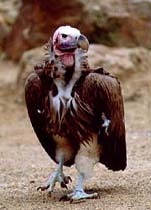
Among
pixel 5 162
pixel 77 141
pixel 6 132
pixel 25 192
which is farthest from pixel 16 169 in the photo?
pixel 6 132

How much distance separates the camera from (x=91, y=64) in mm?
10359

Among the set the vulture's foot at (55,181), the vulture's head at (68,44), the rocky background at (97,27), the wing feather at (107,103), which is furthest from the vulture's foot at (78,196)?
the rocky background at (97,27)

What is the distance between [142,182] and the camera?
5.56m

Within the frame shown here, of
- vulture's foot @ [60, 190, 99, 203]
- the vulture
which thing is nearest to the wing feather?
the vulture

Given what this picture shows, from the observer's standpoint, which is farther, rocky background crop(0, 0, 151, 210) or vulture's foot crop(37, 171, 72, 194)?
rocky background crop(0, 0, 151, 210)

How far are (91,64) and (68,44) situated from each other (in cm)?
545

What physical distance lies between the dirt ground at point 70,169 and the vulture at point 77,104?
234 mm

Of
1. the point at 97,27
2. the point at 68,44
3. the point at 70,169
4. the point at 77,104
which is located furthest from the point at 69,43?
the point at 97,27

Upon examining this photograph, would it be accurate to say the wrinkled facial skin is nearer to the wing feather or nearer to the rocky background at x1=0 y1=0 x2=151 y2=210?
the wing feather

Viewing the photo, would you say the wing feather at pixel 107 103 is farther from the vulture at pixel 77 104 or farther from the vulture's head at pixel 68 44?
the vulture's head at pixel 68 44

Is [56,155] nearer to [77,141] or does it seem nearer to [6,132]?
[77,141]

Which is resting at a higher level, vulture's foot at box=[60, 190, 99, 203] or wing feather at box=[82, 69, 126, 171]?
wing feather at box=[82, 69, 126, 171]

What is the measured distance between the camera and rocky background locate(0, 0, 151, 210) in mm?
5316

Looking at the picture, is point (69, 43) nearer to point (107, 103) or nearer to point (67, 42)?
point (67, 42)
